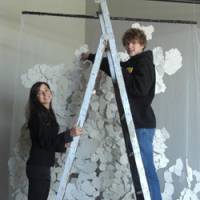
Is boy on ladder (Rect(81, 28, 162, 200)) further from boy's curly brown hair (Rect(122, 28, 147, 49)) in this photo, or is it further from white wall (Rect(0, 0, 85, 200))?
white wall (Rect(0, 0, 85, 200))

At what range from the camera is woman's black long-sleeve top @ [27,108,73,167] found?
2744mm

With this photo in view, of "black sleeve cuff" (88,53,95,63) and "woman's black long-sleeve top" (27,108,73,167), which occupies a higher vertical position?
"black sleeve cuff" (88,53,95,63)

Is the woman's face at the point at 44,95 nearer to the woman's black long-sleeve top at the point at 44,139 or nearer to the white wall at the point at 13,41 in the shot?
the woman's black long-sleeve top at the point at 44,139

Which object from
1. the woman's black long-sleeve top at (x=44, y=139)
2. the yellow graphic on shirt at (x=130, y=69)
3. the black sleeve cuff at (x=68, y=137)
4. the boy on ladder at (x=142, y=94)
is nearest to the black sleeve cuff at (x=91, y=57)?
the boy on ladder at (x=142, y=94)

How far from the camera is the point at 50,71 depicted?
124 inches

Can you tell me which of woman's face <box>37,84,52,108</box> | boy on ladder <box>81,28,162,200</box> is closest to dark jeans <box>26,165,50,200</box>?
woman's face <box>37,84,52,108</box>

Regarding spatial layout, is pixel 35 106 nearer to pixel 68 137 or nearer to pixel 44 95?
pixel 44 95

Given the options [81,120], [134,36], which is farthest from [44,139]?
[134,36]

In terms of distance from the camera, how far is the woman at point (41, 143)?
2754mm

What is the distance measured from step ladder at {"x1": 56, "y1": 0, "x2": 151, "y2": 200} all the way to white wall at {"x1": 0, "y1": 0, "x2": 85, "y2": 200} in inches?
21.6

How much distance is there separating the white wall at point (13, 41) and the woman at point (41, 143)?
0.99ft

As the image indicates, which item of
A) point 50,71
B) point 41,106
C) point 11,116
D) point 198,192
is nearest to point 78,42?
point 50,71

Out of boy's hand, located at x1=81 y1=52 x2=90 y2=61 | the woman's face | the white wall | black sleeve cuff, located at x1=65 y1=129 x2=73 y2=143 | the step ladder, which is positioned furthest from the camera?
Answer: the white wall

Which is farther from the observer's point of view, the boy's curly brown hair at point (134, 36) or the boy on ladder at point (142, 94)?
the boy's curly brown hair at point (134, 36)
